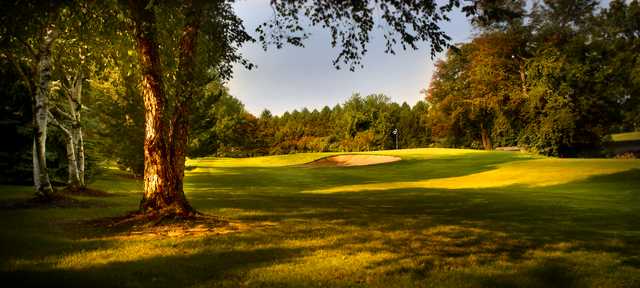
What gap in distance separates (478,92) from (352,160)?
572 inches

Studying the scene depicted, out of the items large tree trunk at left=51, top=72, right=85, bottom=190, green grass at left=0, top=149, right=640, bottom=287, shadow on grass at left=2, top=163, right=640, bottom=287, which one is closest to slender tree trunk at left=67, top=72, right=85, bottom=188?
large tree trunk at left=51, top=72, right=85, bottom=190

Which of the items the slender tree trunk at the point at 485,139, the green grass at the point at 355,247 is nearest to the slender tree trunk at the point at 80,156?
the green grass at the point at 355,247

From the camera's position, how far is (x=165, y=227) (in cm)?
1123

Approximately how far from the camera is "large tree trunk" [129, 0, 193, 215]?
39.9 feet

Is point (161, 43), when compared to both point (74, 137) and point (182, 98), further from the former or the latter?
point (74, 137)

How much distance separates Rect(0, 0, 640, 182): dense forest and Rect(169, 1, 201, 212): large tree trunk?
0.91 m

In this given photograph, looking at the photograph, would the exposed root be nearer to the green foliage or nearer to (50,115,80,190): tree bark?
(50,115,80,190): tree bark

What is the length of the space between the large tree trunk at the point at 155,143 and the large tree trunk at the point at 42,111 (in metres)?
5.99

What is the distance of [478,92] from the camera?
4434cm

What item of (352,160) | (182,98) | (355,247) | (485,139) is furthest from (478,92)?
(355,247)

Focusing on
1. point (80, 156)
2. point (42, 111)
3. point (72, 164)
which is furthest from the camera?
point (80, 156)

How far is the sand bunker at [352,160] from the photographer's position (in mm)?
46969

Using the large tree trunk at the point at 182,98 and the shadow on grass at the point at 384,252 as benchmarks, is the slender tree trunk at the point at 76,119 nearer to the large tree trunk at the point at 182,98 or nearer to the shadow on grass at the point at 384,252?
the shadow on grass at the point at 384,252

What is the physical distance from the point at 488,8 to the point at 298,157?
4818 cm
